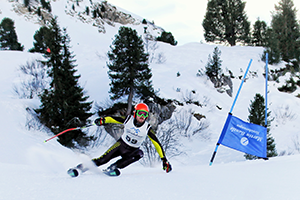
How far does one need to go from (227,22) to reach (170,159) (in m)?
36.2

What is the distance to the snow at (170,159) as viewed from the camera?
2807mm

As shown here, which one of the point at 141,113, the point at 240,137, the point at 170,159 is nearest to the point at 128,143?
the point at 141,113

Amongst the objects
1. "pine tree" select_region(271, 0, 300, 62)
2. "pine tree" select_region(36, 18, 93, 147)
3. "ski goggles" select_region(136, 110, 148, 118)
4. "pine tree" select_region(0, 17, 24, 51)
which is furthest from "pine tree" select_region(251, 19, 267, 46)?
"ski goggles" select_region(136, 110, 148, 118)

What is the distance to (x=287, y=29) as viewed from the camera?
41094 millimetres

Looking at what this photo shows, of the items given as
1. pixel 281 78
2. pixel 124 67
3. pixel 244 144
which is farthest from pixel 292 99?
pixel 244 144

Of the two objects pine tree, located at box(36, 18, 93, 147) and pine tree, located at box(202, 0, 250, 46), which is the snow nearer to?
A: pine tree, located at box(36, 18, 93, 147)

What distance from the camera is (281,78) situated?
31438mm

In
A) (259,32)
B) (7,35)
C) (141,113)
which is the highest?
(259,32)

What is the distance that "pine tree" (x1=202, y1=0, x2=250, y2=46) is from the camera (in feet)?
140

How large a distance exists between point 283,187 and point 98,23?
221 feet

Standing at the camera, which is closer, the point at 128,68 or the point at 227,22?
the point at 128,68

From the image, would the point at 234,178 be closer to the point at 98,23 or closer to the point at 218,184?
the point at 218,184

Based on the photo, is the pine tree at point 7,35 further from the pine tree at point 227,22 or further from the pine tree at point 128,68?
the pine tree at point 227,22

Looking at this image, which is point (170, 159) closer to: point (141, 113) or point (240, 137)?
point (240, 137)
